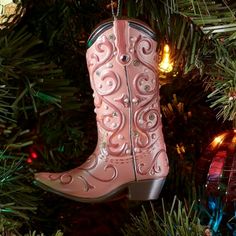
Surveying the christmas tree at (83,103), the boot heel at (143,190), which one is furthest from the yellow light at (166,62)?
the boot heel at (143,190)

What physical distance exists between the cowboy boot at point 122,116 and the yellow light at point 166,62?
0.08m

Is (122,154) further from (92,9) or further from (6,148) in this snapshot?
(92,9)

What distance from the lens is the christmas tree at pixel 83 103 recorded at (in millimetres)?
556

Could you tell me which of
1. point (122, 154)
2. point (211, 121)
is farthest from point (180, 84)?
point (122, 154)

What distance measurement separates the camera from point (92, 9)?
69 cm

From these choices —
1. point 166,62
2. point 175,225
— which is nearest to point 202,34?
point 166,62

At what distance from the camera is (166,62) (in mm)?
647

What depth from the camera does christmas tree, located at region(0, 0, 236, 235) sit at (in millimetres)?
556

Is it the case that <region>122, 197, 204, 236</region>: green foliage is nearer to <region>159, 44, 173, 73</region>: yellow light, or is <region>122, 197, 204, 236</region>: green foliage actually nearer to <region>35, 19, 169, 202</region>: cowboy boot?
<region>35, 19, 169, 202</region>: cowboy boot

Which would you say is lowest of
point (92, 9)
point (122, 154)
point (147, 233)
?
point (147, 233)

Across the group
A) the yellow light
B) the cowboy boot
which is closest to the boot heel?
the cowboy boot

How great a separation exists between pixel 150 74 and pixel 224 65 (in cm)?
7

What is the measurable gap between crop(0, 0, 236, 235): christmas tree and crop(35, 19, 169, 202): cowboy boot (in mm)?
35

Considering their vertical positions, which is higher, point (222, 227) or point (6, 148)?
point (6, 148)
